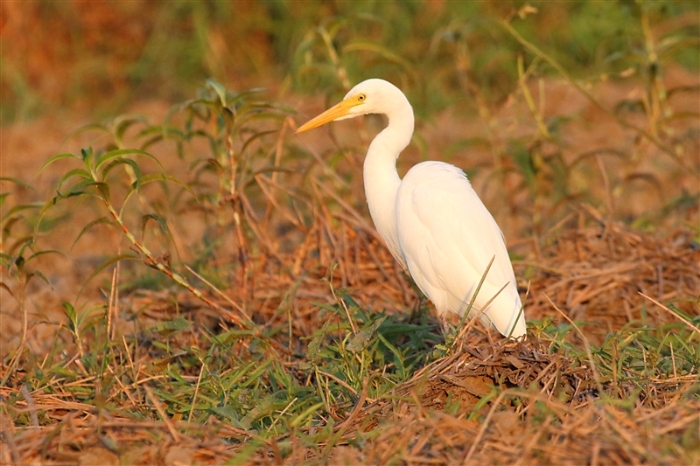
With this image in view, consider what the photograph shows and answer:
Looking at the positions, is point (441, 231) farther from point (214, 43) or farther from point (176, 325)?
point (214, 43)

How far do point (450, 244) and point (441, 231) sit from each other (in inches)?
2.4

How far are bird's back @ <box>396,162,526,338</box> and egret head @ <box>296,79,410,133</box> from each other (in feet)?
1.00

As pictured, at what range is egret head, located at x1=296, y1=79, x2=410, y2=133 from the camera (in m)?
3.59

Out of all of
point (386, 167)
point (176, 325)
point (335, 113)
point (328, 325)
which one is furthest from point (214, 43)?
point (328, 325)

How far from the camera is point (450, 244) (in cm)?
346

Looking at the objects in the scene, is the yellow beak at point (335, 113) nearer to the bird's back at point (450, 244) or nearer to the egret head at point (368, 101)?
the egret head at point (368, 101)

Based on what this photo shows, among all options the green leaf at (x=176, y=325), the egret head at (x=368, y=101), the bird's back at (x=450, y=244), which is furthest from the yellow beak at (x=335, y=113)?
the green leaf at (x=176, y=325)

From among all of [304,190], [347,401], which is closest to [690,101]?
[304,190]

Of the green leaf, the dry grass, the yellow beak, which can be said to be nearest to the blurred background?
the dry grass

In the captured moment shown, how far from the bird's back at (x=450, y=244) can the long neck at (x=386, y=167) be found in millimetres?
100

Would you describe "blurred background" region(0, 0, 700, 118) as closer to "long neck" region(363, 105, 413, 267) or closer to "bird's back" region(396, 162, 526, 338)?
"long neck" region(363, 105, 413, 267)

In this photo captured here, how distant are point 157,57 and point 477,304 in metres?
5.48

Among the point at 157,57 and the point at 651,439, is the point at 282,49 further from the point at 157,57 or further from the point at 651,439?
the point at 651,439

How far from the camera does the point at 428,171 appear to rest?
353 cm
